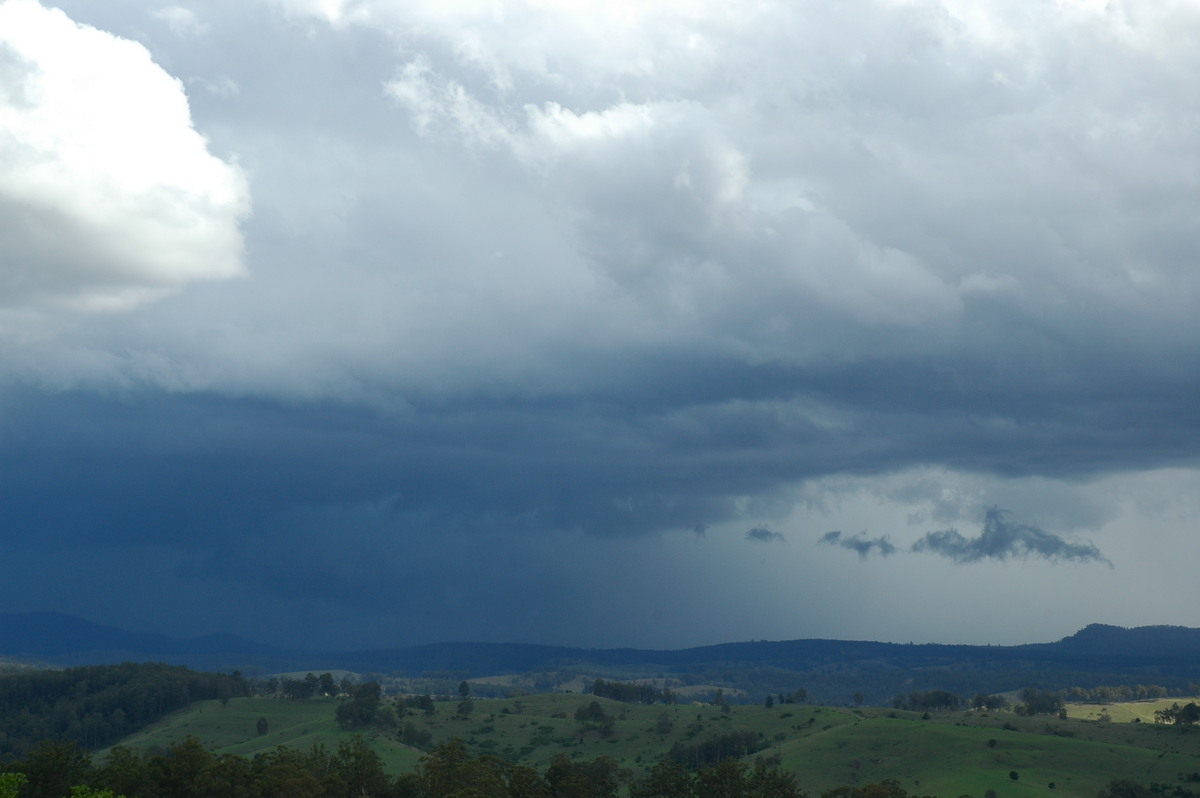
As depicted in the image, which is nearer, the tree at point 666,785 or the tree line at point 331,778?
the tree line at point 331,778

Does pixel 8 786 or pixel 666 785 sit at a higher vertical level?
pixel 8 786

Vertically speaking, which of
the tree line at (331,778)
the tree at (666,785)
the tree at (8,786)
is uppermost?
the tree at (8,786)

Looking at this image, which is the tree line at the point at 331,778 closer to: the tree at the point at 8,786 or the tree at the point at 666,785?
the tree at the point at 666,785

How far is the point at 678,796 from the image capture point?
385 feet

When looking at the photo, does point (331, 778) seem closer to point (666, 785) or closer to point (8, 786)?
point (666, 785)

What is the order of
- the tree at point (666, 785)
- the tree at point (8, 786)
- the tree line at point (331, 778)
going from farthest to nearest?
the tree at point (666, 785) → the tree line at point (331, 778) → the tree at point (8, 786)

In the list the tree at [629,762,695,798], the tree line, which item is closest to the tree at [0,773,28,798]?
the tree line

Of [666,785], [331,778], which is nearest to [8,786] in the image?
[331,778]

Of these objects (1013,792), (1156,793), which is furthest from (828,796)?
(1156,793)

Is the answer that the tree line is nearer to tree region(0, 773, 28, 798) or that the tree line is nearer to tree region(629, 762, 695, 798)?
tree region(629, 762, 695, 798)

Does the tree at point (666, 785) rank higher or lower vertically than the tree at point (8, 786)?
lower

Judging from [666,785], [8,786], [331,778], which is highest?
[8,786]

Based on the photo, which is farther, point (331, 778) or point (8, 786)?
point (331, 778)

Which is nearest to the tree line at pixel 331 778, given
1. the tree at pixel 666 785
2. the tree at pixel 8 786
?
the tree at pixel 666 785
